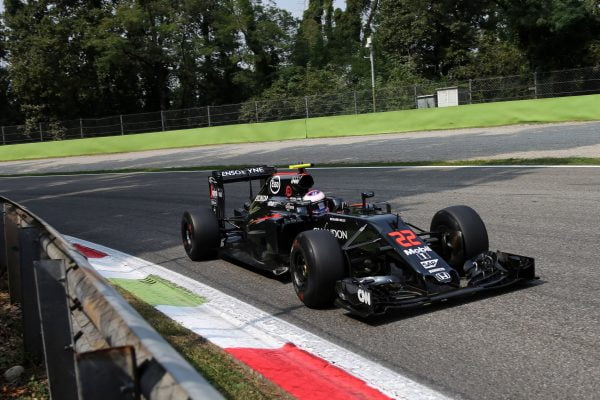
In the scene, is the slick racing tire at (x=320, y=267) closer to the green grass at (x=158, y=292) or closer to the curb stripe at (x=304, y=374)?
the curb stripe at (x=304, y=374)

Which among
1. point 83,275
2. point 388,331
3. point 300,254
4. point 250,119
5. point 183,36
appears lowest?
point 388,331

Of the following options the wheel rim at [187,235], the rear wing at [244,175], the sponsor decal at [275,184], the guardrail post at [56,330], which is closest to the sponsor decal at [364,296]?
the guardrail post at [56,330]

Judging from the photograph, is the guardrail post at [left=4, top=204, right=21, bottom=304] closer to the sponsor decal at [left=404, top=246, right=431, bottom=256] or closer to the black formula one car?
the black formula one car

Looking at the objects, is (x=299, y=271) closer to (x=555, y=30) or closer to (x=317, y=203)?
(x=317, y=203)

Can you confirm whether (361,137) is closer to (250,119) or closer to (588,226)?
(250,119)

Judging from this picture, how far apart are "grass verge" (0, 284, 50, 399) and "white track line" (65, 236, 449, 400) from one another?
5.26 feet

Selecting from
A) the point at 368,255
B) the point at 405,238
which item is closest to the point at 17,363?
the point at 368,255

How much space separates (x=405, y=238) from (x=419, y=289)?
0.54 metres

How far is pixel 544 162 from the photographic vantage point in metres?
14.2

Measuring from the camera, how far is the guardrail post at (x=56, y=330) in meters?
3.01

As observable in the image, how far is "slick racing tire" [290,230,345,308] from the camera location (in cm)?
550

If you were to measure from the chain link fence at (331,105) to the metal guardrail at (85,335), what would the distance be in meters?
24.5

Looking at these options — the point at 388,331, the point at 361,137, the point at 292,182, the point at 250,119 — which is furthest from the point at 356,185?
the point at 250,119

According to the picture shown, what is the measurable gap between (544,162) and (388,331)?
34.5ft
